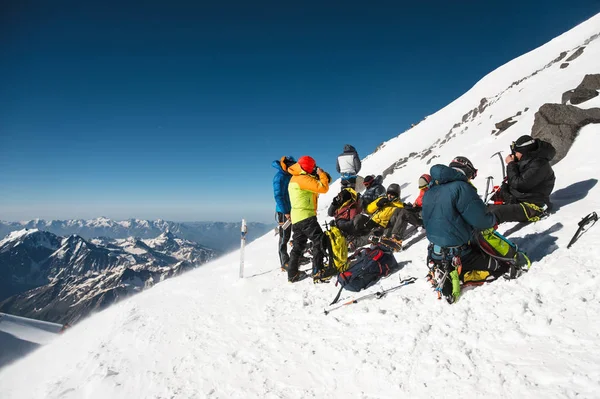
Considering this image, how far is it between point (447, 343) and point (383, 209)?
16.7ft

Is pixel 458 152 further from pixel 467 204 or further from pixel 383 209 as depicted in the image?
pixel 467 204

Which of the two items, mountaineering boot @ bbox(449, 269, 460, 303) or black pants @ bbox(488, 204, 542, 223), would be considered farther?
black pants @ bbox(488, 204, 542, 223)

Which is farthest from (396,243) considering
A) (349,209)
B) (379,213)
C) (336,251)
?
Answer: (336,251)

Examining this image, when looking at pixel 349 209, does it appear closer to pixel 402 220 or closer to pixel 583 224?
pixel 402 220

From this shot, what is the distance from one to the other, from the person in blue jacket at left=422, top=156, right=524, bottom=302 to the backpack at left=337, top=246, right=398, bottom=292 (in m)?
1.67

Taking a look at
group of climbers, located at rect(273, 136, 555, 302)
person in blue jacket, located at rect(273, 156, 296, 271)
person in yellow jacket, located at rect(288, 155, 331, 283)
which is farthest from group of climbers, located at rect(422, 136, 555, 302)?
person in blue jacket, located at rect(273, 156, 296, 271)

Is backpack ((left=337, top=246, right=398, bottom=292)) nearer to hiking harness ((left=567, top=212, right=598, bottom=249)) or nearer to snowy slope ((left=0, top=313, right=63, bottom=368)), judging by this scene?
hiking harness ((left=567, top=212, right=598, bottom=249))

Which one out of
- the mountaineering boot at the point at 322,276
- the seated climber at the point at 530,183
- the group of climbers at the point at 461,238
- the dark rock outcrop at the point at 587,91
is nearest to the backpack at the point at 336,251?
the mountaineering boot at the point at 322,276

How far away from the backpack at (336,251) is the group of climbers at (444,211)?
20cm

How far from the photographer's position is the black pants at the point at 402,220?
8062 millimetres

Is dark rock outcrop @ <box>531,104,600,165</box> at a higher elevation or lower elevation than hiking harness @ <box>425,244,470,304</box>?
higher

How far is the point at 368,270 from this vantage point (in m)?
6.46

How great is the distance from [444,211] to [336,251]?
3.04 metres

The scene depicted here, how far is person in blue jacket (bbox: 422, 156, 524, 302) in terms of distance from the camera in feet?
15.3
